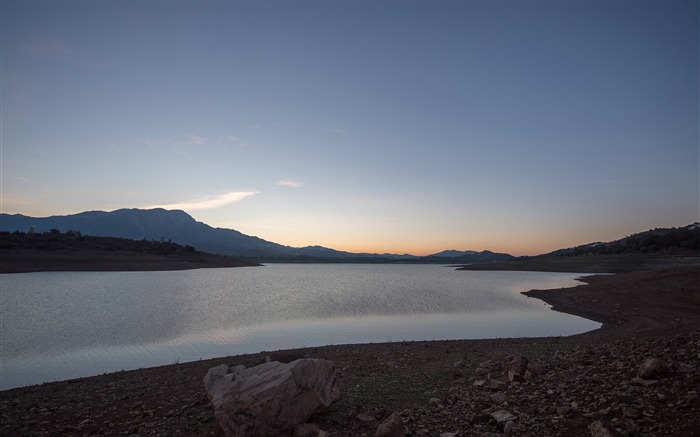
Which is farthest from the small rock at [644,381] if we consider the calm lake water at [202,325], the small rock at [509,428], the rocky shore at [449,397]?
the calm lake water at [202,325]

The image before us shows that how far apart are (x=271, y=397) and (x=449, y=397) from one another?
12.2 feet

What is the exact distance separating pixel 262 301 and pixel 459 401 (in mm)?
31164

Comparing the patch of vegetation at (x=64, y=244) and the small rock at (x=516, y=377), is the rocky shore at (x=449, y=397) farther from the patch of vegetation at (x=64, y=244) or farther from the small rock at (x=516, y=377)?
the patch of vegetation at (x=64, y=244)

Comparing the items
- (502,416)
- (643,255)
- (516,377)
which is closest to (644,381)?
(516,377)

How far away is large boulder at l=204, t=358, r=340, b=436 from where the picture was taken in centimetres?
651

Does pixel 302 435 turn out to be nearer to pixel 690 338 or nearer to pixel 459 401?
pixel 459 401

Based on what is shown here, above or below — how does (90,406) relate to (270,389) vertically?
below

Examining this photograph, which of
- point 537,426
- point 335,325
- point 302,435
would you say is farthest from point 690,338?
point 335,325

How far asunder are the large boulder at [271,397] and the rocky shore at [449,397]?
39 cm

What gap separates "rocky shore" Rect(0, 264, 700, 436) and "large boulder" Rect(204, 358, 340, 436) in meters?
0.39

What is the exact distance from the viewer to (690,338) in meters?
8.76

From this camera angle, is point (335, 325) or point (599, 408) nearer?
point (599, 408)

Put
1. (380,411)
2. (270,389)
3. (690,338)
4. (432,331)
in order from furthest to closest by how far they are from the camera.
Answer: (432,331) → (690,338) → (380,411) → (270,389)

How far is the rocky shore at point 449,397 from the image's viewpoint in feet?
20.3
